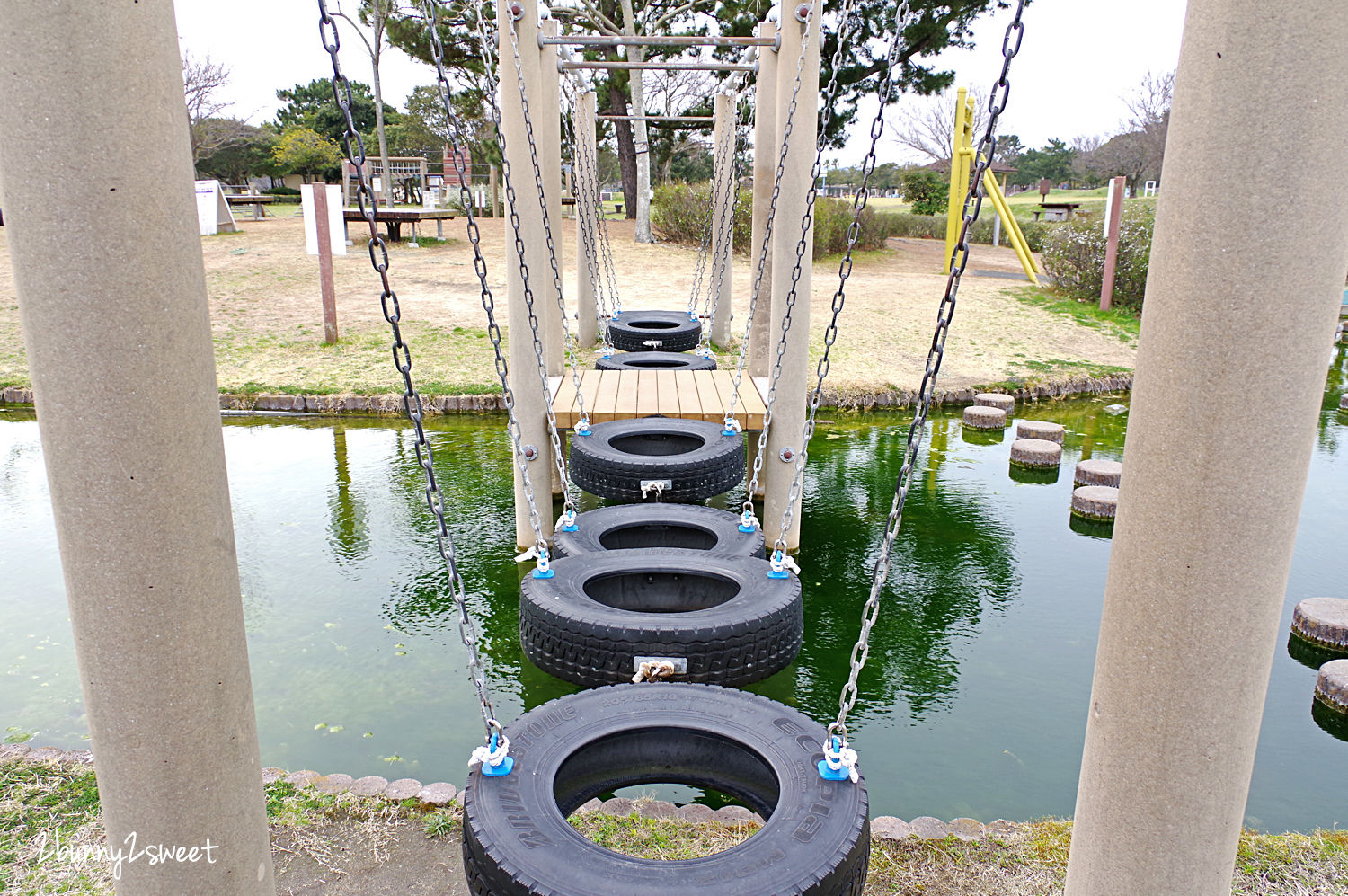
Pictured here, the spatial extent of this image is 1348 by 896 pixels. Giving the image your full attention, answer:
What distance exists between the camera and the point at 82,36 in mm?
1321

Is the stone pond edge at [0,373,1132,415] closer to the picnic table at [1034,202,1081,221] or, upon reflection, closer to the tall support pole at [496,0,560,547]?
the tall support pole at [496,0,560,547]

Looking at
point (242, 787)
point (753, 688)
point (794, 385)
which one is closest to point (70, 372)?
point (242, 787)

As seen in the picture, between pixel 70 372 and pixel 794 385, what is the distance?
4130mm

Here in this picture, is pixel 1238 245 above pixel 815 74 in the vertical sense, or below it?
below

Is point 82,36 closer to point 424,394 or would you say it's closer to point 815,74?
point 815,74

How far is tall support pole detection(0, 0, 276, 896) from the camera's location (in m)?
1.34

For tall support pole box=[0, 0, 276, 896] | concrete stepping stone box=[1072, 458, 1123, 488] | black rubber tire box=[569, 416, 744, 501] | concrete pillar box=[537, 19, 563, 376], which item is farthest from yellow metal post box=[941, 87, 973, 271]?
tall support pole box=[0, 0, 276, 896]

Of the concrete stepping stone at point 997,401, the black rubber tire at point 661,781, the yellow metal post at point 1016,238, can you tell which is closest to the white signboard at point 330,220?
the concrete stepping stone at point 997,401

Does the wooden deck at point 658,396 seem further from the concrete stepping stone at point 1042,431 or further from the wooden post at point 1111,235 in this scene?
the wooden post at point 1111,235

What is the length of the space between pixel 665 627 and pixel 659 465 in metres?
1.75

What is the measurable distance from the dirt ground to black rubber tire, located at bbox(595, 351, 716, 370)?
2270 mm

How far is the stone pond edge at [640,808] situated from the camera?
2.92m

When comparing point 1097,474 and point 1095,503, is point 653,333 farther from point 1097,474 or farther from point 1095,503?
point 1095,503

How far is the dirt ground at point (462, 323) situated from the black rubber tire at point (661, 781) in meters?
7.42
